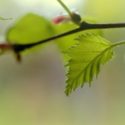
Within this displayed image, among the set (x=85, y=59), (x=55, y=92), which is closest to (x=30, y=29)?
(x=85, y=59)

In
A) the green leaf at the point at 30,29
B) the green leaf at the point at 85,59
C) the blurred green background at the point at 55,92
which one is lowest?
the blurred green background at the point at 55,92

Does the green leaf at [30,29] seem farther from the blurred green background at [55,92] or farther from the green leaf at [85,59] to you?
the blurred green background at [55,92]

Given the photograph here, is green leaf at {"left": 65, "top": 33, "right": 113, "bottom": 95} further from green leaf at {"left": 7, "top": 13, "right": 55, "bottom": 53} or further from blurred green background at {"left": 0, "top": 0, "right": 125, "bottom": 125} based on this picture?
blurred green background at {"left": 0, "top": 0, "right": 125, "bottom": 125}

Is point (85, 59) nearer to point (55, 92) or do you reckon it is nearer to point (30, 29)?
point (30, 29)

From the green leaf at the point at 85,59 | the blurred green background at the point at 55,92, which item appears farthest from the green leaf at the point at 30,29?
the blurred green background at the point at 55,92

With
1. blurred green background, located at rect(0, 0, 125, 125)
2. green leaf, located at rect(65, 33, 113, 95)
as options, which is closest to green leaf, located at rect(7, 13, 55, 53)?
green leaf, located at rect(65, 33, 113, 95)

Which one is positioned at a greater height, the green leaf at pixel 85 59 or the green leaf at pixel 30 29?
the green leaf at pixel 30 29

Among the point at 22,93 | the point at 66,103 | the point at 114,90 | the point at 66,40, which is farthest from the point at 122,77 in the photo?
the point at 66,40
